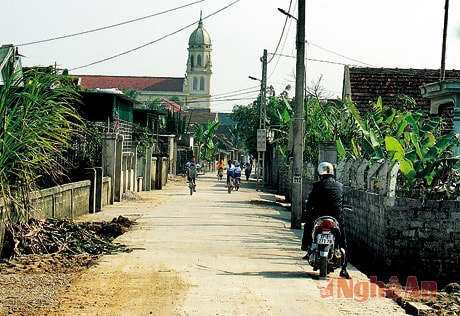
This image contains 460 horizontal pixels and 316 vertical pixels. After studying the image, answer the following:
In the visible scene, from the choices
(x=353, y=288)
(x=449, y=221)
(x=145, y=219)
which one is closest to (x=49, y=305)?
(x=353, y=288)

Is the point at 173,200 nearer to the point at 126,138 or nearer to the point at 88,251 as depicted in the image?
the point at 126,138

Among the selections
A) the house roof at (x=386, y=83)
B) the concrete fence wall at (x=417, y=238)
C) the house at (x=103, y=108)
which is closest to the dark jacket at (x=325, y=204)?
the concrete fence wall at (x=417, y=238)

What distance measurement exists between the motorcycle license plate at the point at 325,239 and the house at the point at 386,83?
65.6 ft

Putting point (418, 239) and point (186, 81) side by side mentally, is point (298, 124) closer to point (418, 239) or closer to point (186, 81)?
point (418, 239)

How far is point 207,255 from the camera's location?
1444 cm

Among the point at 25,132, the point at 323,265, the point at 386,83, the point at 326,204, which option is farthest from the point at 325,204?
the point at 386,83

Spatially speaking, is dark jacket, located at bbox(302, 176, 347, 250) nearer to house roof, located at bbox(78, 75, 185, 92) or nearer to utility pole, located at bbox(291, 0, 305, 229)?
utility pole, located at bbox(291, 0, 305, 229)

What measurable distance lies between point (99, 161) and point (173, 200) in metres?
4.20

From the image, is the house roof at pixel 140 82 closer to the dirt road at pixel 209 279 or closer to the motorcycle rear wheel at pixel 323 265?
the dirt road at pixel 209 279

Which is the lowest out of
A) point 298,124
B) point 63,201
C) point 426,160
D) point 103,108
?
point 63,201

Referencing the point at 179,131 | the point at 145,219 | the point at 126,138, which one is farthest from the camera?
the point at 179,131

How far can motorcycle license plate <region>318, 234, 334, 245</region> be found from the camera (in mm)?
12062

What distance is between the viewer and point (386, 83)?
3381cm

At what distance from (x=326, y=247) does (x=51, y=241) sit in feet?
16.5
